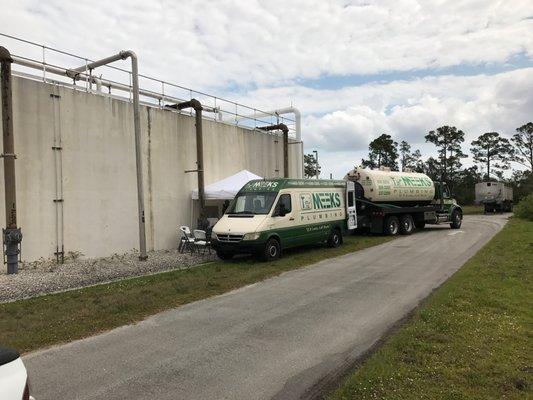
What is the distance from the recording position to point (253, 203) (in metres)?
15.1

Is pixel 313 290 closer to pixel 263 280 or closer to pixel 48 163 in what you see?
pixel 263 280

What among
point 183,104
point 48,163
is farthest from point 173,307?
point 183,104

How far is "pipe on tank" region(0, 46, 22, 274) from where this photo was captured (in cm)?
1153

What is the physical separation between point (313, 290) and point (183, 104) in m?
11.4

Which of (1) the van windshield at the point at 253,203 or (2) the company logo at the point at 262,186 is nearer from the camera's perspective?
(1) the van windshield at the point at 253,203

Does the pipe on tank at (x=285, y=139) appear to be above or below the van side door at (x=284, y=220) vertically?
above

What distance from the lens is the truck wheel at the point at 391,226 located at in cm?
2183

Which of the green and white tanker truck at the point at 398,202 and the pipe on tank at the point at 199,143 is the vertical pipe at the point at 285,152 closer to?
the green and white tanker truck at the point at 398,202

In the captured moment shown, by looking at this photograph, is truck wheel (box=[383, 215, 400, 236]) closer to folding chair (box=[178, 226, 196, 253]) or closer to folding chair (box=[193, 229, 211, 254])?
folding chair (box=[193, 229, 211, 254])

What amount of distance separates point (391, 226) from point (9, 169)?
53.6ft

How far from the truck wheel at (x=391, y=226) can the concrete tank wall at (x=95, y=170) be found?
27.6 feet

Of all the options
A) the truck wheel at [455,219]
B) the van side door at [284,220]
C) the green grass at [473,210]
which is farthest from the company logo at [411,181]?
the green grass at [473,210]

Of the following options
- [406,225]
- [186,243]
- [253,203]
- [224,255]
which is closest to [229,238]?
[224,255]

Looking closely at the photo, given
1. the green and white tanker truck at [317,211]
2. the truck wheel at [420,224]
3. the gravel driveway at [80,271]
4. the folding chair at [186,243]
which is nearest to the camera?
the gravel driveway at [80,271]
